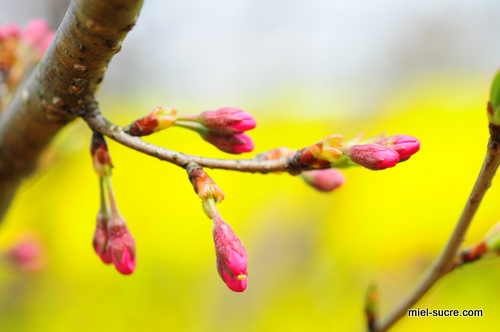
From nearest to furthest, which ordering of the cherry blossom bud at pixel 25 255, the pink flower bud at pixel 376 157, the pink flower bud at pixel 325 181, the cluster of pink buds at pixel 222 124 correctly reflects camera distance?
the pink flower bud at pixel 376 157 → the cluster of pink buds at pixel 222 124 → the pink flower bud at pixel 325 181 → the cherry blossom bud at pixel 25 255

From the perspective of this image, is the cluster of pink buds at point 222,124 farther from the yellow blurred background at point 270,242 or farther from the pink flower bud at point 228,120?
the yellow blurred background at point 270,242

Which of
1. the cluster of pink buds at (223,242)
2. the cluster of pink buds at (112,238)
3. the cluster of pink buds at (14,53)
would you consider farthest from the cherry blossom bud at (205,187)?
the cluster of pink buds at (14,53)

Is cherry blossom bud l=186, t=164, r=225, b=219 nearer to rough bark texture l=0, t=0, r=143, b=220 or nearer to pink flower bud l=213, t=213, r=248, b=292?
pink flower bud l=213, t=213, r=248, b=292

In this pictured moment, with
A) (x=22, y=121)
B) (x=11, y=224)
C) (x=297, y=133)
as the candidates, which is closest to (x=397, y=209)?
(x=297, y=133)

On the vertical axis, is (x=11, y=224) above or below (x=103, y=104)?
below

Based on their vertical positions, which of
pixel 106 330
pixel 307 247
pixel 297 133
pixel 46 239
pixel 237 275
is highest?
pixel 297 133

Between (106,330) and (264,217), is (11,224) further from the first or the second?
(264,217)
